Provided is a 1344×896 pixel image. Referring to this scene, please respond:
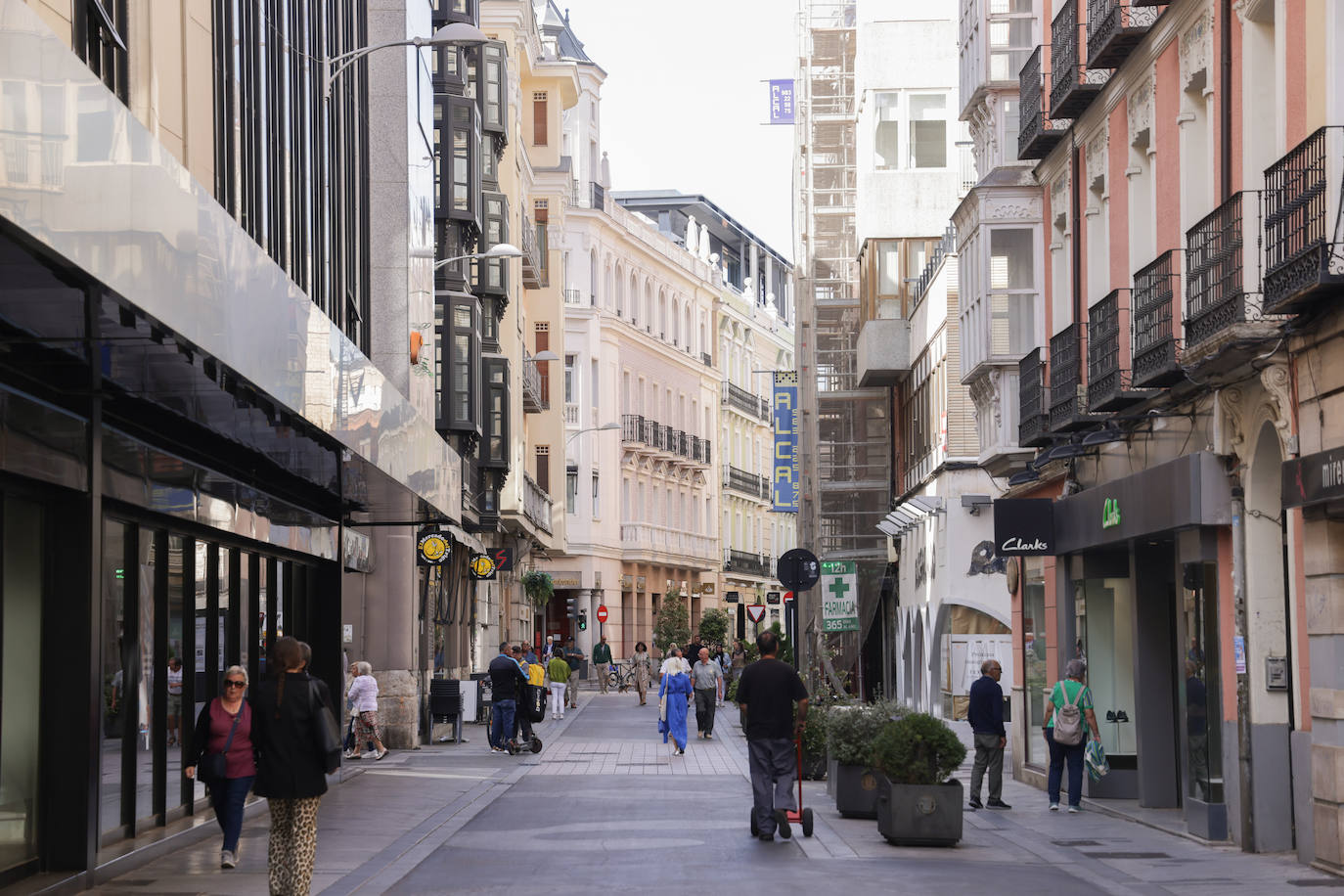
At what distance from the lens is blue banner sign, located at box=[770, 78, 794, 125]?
71750 mm

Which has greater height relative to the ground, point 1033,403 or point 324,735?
point 1033,403

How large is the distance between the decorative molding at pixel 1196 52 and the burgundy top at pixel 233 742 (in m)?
10.1

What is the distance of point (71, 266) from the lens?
9008 millimetres

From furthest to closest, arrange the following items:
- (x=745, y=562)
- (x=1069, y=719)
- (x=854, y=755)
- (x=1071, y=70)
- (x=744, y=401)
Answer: (x=744, y=401), (x=745, y=562), (x=1071, y=70), (x=1069, y=719), (x=854, y=755)

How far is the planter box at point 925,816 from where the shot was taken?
16.8 meters

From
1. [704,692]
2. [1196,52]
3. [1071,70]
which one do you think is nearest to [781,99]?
[704,692]

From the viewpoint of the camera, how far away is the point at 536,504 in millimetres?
57656

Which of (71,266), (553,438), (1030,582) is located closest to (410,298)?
(1030,582)

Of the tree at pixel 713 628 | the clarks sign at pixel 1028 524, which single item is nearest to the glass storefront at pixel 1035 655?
the clarks sign at pixel 1028 524

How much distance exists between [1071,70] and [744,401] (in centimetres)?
7592

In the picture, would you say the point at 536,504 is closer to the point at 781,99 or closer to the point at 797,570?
the point at 781,99

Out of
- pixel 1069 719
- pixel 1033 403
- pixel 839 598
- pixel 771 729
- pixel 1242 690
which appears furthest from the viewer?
pixel 839 598

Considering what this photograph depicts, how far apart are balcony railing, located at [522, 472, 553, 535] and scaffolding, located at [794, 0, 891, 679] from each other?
27.3ft

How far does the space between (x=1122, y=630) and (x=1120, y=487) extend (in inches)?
126
